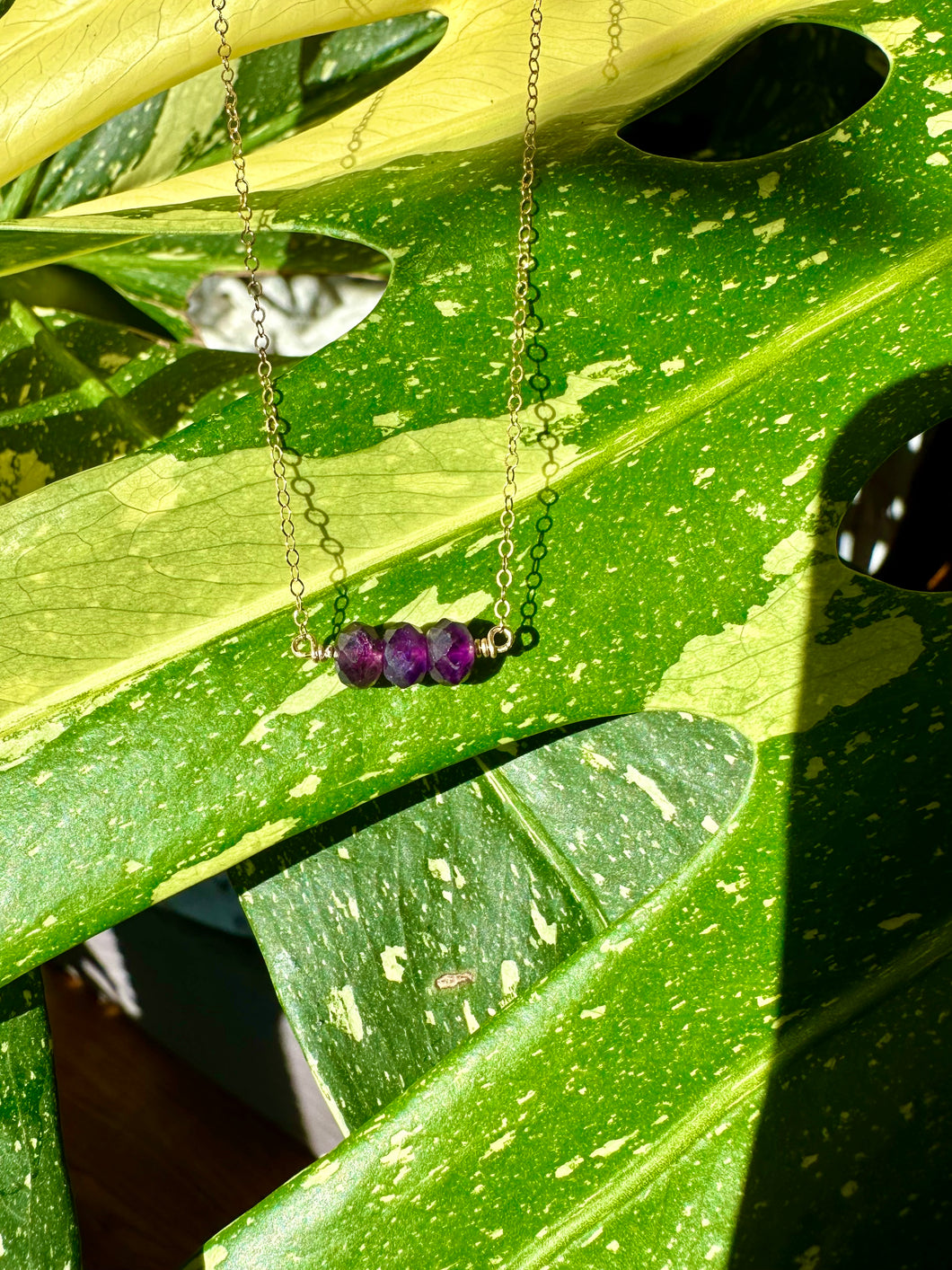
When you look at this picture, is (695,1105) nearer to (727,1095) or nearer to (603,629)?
(727,1095)

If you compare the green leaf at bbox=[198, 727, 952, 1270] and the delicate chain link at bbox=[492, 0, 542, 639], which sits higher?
the delicate chain link at bbox=[492, 0, 542, 639]

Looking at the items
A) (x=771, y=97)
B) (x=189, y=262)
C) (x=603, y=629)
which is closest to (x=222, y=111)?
(x=189, y=262)

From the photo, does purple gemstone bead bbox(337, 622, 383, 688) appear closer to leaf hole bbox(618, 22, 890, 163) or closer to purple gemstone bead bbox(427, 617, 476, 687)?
purple gemstone bead bbox(427, 617, 476, 687)

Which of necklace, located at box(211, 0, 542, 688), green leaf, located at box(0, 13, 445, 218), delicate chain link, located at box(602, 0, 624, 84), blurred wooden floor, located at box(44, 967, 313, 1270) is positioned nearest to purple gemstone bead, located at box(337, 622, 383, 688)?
necklace, located at box(211, 0, 542, 688)

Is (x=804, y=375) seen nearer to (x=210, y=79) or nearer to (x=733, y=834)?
(x=733, y=834)

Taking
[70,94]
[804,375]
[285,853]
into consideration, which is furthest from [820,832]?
[70,94]
